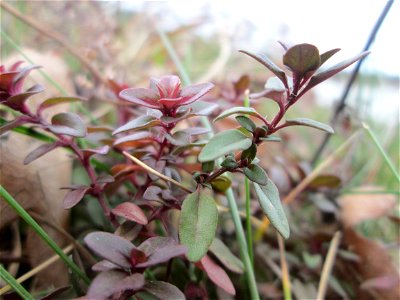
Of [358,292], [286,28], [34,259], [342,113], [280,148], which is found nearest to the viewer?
[34,259]

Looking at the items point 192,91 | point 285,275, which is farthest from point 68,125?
point 285,275

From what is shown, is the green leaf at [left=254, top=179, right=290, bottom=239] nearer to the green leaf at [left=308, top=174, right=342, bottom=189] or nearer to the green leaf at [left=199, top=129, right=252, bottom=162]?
the green leaf at [left=199, top=129, right=252, bottom=162]

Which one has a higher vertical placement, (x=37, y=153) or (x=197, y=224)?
(x=37, y=153)

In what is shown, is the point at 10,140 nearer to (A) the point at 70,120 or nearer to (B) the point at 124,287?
(A) the point at 70,120

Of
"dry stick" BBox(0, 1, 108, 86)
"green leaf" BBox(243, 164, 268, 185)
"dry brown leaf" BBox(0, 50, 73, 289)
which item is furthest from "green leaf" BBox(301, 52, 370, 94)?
"dry stick" BBox(0, 1, 108, 86)

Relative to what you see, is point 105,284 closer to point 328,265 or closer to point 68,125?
point 68,125

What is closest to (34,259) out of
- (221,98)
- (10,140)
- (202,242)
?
(10,140)

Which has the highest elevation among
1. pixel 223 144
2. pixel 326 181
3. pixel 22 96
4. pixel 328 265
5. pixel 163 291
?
pixel 22 96
